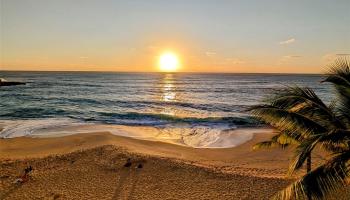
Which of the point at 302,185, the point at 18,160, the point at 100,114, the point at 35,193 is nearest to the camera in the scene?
the point at 302,185

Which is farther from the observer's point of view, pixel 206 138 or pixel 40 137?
pixel 206 138

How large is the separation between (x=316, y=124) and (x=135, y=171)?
930 centimetres

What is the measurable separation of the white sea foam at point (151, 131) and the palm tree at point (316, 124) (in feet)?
44.9

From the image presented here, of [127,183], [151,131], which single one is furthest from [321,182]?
[151,131]

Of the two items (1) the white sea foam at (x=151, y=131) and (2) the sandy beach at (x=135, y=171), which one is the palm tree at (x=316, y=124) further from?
(1) the white sea foam at (x=151, y=131)

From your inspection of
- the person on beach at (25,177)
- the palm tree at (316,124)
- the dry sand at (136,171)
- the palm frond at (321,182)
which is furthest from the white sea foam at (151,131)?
the palm frond at (321,182)

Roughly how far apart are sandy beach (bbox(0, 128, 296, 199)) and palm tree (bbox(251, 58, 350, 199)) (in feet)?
18.4

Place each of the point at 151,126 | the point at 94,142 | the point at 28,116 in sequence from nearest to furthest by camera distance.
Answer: the point at 94,142
the point at 151,126
the point at 28,116

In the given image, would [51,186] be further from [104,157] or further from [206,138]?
[206,138]

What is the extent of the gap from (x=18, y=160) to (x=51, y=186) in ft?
15.2

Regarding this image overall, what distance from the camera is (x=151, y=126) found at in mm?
28219

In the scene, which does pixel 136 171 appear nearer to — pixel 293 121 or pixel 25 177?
pixel 25 177

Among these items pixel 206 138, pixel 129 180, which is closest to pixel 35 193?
pixel 129 180

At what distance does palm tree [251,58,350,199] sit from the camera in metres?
5.72
